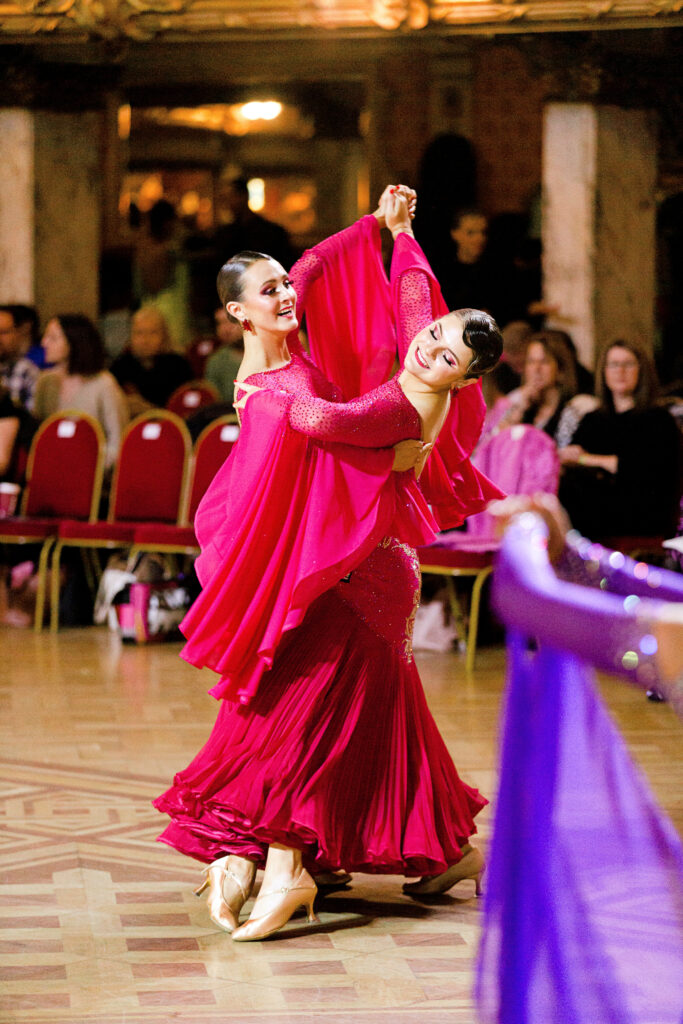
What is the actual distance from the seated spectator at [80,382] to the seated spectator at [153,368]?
1203 millimetres

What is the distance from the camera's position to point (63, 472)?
6965 mm

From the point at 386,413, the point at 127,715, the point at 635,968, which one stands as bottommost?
the point at 127,715

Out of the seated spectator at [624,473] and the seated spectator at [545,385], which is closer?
the seated spectator at [624,473]

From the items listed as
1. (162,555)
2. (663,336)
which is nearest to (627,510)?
(162,555)

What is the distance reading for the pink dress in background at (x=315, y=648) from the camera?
2924 mm

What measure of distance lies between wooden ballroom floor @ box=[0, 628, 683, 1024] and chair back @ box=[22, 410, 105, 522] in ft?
6.40

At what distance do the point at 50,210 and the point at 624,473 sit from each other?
15.6 ft

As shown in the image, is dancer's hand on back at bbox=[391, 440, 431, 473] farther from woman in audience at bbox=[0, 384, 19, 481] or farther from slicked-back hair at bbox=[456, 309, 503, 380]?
woman in audience at bbox=[0, 384, 19, 481]

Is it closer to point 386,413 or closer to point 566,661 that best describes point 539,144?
point 386,413

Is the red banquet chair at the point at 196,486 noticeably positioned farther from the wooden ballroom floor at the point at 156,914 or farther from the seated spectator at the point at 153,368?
the seated spectator at the point at 153,368

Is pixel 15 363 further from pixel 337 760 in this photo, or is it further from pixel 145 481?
pixel 337 760

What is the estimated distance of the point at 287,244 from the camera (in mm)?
10672

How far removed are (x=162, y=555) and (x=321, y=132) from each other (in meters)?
5.28

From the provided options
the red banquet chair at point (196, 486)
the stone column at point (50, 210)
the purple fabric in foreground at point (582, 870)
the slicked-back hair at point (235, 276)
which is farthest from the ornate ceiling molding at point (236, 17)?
the purple fabric in foreground at point (582, 870)
